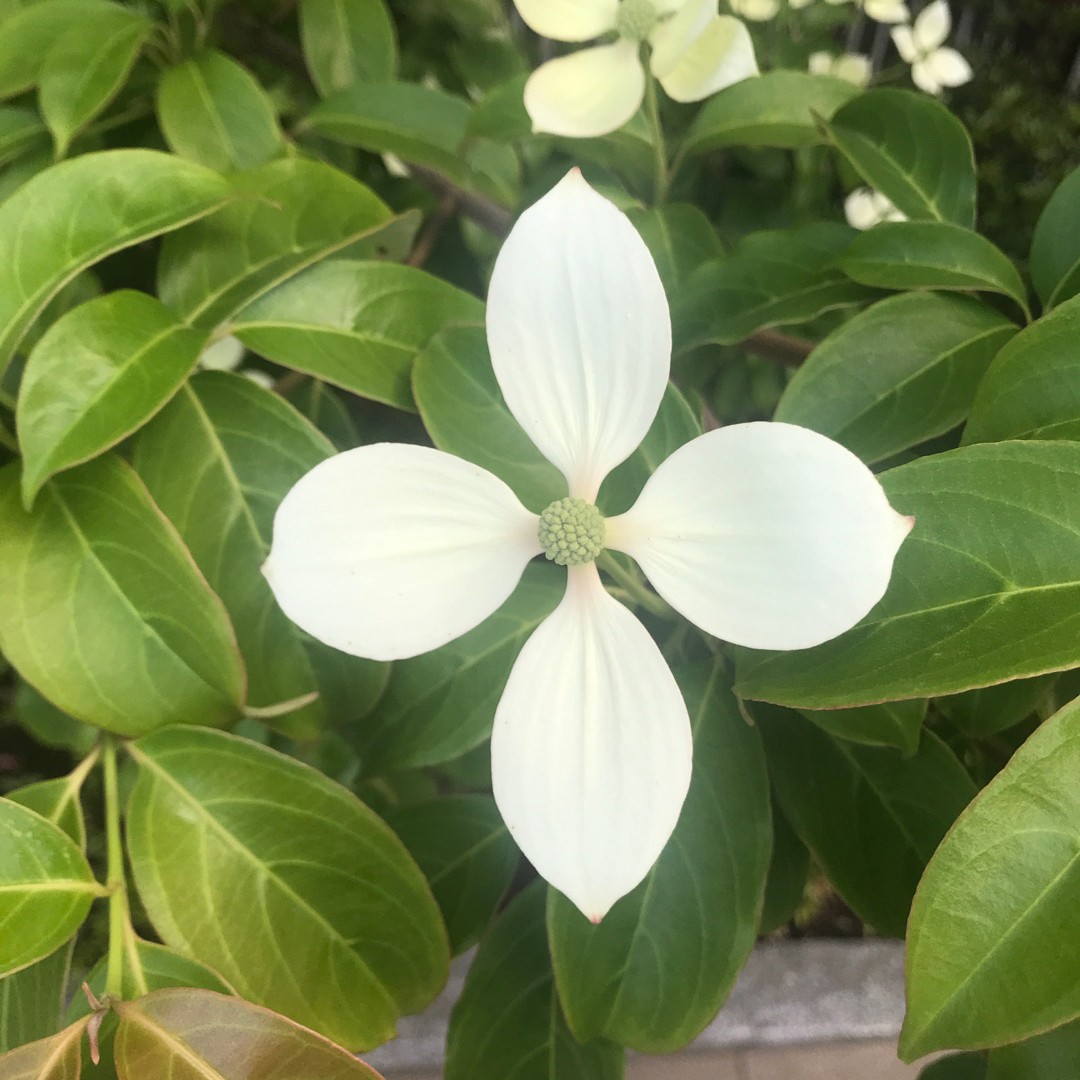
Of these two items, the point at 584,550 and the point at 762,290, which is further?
the point at 762,290

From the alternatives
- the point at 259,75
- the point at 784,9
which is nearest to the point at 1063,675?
the point at 784,9

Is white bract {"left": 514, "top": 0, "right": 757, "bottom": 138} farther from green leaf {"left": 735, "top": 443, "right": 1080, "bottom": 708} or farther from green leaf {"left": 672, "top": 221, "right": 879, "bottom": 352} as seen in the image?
green leaf {"left": 735, "top": 443, "right": 1080, "bottom": 708}

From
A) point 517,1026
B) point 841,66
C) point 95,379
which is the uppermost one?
point 95,379

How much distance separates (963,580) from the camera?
25 cm

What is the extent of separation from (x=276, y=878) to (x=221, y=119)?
373mm

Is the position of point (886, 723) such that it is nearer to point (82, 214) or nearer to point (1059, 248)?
point (1059, 248)

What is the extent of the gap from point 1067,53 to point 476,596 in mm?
853

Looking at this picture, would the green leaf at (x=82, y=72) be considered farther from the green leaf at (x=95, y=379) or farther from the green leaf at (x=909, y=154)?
the green leaf at (x=909, y=154)

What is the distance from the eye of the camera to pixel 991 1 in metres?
0.79

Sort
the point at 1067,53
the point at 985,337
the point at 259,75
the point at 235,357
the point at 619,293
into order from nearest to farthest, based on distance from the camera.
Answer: the point at 619,293
the point at 985,337
the point at 235,357
the point at 259,75
the point at 1067,53

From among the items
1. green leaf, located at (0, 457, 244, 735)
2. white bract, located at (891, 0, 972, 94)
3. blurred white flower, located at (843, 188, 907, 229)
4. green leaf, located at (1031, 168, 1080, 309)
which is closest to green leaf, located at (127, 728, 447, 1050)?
green leaf, located at (0, 457, 244, 735)

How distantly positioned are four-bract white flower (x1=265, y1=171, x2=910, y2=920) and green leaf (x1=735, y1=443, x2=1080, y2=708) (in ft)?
0.10

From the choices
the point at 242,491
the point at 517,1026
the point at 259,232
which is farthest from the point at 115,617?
the point at 517,1026

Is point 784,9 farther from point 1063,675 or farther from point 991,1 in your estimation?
point 1063,675
